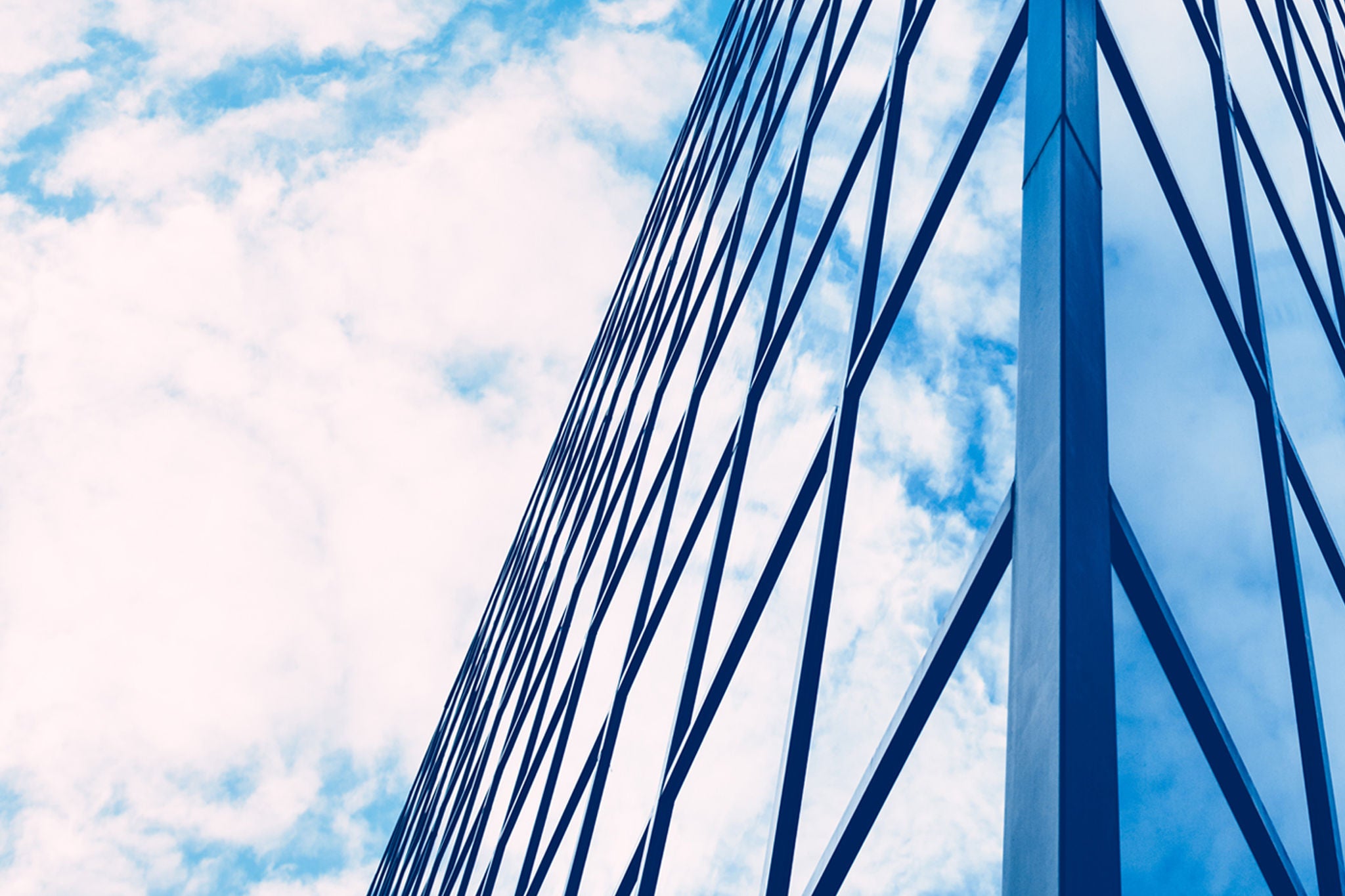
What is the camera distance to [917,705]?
18.6ft

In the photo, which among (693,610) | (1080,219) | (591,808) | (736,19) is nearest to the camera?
(1080,219)

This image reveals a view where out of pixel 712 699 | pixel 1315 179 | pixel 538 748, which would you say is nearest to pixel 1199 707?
pixel 712 699

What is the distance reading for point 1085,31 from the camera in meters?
6.02

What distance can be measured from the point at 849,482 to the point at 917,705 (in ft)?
10.1

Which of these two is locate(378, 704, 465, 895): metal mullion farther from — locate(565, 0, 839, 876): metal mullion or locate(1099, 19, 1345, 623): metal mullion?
locate(1099, 19, 1345, 623): metal mullion

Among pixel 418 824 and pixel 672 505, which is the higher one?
pixel 418 824

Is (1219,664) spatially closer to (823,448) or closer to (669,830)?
(823,448)

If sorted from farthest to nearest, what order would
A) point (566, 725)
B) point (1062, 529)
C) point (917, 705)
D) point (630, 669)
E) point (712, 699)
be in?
point (566, 725), point (630, 669), point (712, 699), point (917, 705), point (1062, 529)

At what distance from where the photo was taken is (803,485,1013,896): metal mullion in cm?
504

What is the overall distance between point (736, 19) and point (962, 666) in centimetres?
3249

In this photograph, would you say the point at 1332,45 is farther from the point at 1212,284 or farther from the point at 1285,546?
the point at 1285,546

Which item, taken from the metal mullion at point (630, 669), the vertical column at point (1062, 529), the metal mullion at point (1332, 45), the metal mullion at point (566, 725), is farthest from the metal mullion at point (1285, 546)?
the metal mullion at point (1332, 45)

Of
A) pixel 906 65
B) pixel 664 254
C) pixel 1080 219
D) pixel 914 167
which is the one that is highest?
pixel 664 254

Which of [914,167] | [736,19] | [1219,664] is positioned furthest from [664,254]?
[1219,664]
